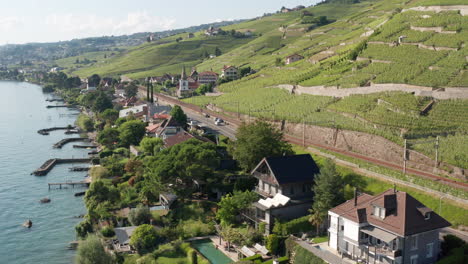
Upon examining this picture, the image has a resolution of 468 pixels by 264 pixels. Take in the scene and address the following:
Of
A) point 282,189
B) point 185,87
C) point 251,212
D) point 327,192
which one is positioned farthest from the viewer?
point 185,87

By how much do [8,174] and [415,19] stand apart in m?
79.6

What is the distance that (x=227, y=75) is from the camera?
128000 millimetres

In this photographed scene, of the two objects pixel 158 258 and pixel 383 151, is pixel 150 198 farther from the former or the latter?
pixel 383 151

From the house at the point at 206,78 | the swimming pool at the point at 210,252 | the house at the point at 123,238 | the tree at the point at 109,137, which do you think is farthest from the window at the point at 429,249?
the house at the point at 206,78

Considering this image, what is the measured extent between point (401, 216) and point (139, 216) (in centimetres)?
2646

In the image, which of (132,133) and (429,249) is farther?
(132,133)

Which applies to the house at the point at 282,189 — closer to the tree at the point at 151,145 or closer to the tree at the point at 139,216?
the tree at the point at 139,216

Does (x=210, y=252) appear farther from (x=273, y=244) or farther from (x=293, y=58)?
(x=293, y=58)

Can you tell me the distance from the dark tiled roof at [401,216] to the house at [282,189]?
323 inches

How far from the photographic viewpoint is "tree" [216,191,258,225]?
144 ft

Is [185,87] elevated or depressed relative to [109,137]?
elevated

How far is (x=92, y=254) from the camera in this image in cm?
3903

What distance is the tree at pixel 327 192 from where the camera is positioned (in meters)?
39.5

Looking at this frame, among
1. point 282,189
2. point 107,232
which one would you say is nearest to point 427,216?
point 282,189
